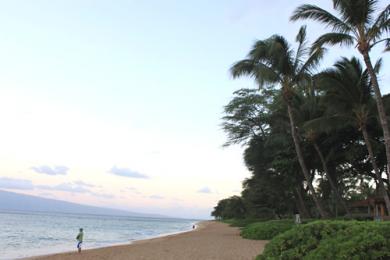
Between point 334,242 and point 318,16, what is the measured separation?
38.0ft

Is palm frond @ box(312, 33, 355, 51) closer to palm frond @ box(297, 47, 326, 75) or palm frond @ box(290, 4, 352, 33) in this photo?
palm frond @ box(290, 4, 352, 33)

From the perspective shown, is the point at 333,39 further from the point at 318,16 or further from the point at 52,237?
the point at 52,237

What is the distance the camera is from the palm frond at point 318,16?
52.2 ft

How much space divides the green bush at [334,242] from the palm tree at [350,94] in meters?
12.0

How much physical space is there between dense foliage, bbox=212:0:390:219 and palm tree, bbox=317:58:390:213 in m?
0.04

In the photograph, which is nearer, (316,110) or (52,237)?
(316,110)

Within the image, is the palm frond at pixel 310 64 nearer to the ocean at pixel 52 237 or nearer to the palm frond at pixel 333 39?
the palm frond at pixel 333 39

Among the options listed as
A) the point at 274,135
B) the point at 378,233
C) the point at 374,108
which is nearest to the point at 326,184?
the point at 274,135

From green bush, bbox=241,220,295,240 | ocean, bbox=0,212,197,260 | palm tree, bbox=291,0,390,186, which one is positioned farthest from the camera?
ocean, bbox=0,212,197,260

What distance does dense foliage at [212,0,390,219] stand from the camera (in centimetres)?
1562

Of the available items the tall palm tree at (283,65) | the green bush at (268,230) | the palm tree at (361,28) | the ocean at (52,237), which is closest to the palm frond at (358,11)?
the palm tree at (361,28)

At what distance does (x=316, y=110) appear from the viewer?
2570 centimetres

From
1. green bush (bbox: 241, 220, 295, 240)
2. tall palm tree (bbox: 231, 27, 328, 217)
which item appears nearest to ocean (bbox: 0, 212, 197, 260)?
green bush (bbox: 241, 220, 295, 240)

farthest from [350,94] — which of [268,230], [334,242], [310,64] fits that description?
[334,242]
